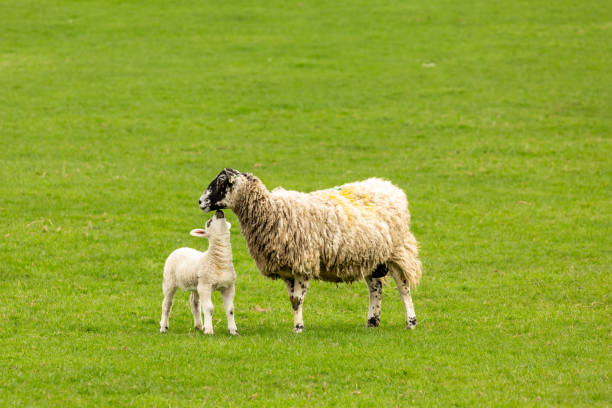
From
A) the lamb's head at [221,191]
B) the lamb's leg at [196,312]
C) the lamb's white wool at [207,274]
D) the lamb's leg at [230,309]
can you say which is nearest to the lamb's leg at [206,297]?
the lamb's white wool at [207,274]

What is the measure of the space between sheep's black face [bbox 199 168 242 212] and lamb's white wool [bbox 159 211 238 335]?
154 millimetres

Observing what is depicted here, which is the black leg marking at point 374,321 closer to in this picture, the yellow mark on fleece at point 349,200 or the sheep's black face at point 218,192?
the yellow mark on fleece at point 349,200

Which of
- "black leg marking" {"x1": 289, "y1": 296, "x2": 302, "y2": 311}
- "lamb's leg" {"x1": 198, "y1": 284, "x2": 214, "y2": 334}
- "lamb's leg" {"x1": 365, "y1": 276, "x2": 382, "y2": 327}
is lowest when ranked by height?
"lamb's leg" {"x1": 365, "y1": 276, "x2": 382, "y2": 327}

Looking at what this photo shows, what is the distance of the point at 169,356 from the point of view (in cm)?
1083

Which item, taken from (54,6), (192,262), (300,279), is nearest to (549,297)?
(300,279)

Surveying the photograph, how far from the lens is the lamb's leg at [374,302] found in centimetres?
1326

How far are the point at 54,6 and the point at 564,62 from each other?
26.8 metres

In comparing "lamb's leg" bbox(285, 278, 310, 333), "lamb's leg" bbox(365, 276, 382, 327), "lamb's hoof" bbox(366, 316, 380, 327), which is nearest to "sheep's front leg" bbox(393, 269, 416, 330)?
"lamb's leg" bbox(365, 276, 382, 327)

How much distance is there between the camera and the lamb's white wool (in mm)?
11891

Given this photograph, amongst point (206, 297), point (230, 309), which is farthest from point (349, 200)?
point (206, 297)

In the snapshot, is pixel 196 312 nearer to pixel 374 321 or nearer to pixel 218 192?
pixel 218 192

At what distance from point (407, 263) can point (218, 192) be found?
10.9 feet

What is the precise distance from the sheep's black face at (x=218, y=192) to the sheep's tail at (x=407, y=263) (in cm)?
295

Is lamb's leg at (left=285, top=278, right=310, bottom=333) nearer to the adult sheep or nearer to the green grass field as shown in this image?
the adult sheep
